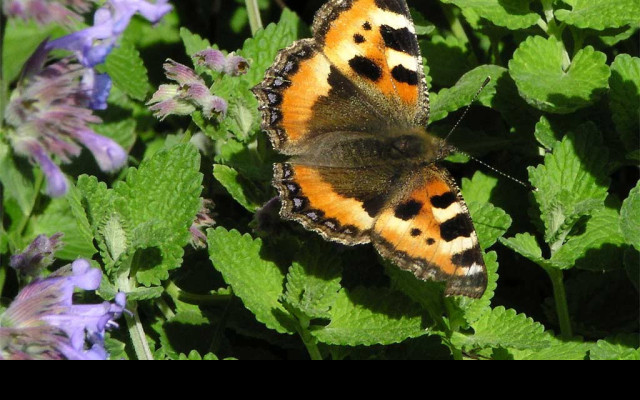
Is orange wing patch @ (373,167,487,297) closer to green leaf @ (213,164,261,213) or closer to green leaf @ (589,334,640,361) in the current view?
green leaf @ (589,334,640,361)

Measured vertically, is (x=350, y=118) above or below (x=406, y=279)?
above

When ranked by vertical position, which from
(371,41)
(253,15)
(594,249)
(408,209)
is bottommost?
(594,249)

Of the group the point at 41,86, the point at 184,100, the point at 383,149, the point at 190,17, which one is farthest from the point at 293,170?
the point at 190,17

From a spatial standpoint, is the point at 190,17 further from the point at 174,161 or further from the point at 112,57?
the point at 174,161

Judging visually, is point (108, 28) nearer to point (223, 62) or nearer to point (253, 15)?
point (223, 62)

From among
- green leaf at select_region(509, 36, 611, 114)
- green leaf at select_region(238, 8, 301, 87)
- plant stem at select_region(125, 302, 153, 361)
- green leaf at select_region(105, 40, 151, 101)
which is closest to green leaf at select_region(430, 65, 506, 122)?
green leaf at select_region(509, 36, 611, 114)

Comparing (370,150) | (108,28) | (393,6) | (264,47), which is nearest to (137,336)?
(370,150)
